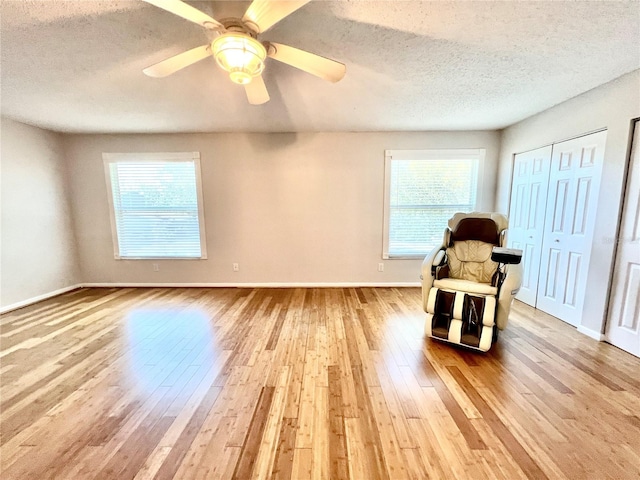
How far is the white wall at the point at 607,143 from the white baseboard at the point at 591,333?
0.07 feet

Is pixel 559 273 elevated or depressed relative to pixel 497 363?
elevated

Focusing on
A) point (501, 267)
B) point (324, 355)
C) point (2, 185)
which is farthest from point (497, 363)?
point (2, 185)

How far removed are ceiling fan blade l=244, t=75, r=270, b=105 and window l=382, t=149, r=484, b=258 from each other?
232 centimetres

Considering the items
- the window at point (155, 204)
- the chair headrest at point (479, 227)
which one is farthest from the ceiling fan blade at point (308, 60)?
the window at point (155, 204)

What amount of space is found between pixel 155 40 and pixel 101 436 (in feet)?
8.21

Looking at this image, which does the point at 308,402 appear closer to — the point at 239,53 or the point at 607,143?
the point at 239,53

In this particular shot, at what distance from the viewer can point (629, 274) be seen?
7.17 feet

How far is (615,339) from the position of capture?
2.28 m

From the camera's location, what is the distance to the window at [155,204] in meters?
3.87

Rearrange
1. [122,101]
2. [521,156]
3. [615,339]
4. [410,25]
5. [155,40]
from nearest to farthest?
[410,25]
[155,40]
[615,339]
[122,101]
[521,156]

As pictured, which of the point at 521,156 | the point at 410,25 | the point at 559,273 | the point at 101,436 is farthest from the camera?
the point at 521,156

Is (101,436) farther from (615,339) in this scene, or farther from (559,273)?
(559,273)

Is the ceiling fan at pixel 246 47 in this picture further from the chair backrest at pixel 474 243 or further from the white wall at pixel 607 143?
the white wall at pixel 607 143

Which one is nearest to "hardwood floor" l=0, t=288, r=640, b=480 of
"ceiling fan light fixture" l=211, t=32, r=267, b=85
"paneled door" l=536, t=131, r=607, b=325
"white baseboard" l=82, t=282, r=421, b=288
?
"paneled door" l=536, t=131, r=607, b=325
